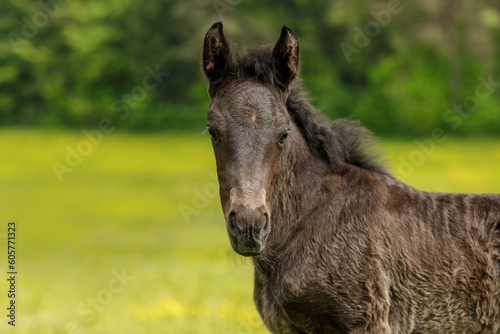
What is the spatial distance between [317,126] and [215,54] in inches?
41.7

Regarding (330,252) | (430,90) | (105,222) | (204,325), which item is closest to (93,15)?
(105,222)

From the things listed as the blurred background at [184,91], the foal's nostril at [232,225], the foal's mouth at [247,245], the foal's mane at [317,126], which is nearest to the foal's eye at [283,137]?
the foal's mane at [317,126]

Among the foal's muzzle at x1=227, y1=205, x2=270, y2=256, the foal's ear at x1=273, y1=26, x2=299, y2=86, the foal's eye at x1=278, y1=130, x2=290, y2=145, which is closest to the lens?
the foal's muzzle at x1=227, y1=205, x2=270, y2=256

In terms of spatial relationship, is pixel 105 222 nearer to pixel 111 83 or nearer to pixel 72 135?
pixel 72 135

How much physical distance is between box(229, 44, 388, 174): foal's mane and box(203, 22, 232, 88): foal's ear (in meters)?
0.08

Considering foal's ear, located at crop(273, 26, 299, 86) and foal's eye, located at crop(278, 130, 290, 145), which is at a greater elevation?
foal's ear, located at crop(273, 26, 299, 86)

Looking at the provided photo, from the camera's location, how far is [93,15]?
3569cm

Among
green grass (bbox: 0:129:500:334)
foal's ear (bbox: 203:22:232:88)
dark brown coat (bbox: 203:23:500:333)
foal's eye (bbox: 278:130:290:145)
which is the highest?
foal's ear (bbox: 203:22:232:88)

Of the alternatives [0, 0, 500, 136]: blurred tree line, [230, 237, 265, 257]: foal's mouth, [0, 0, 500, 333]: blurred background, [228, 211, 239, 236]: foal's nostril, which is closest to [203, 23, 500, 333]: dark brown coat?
[228, 211, 239, 236]: foal's nostril

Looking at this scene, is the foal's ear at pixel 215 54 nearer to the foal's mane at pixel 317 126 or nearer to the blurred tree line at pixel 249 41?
the foal's mane at pixel 317 126

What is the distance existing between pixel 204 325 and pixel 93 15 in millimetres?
30137

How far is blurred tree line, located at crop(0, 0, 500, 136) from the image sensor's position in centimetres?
3281

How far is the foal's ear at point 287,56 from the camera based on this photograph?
15.9 feet

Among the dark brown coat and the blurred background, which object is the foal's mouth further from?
the blurred background
